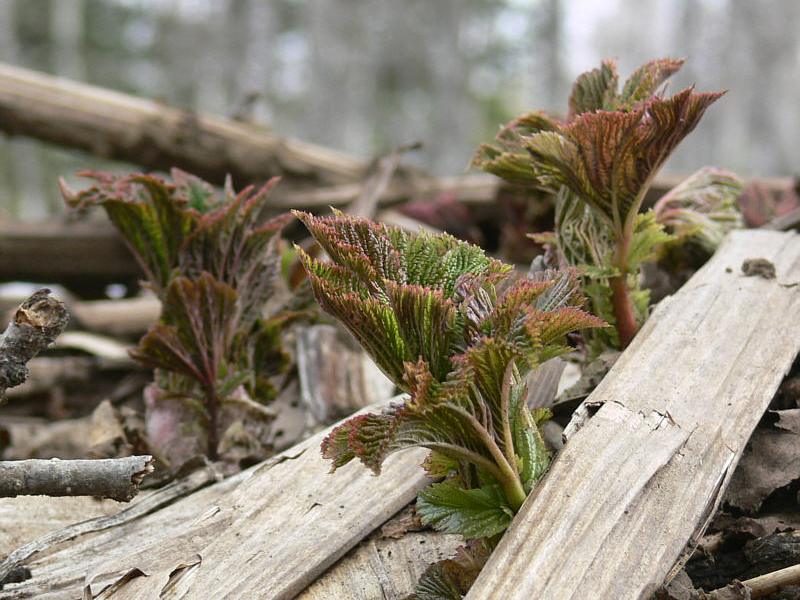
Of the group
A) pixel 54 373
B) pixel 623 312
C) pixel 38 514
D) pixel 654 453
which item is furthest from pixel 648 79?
pixel 54 373

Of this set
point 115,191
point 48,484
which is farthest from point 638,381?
point 115,191

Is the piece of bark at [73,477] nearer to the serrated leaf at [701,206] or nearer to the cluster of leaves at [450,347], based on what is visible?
the cluster of leaves at [450,347]

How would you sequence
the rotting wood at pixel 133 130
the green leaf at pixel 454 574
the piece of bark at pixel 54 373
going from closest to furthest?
the green leaf at pixel 454 574 → the piece of bark at pixel 54 373 → the rotting wood at pixel 133 130

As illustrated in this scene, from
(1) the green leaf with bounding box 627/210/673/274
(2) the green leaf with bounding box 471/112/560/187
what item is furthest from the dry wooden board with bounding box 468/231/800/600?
(2) the green leaf with bounding box 471/112/560/187

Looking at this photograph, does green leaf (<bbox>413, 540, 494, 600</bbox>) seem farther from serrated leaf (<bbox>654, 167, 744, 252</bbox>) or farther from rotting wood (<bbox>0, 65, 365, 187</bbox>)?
rotting wood (<bbox>0, 65, 365, 187</bbox>)

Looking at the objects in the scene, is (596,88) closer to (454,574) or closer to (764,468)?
(764,468)

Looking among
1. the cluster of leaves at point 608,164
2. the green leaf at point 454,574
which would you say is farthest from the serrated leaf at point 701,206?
the green leaf at point 454,574
